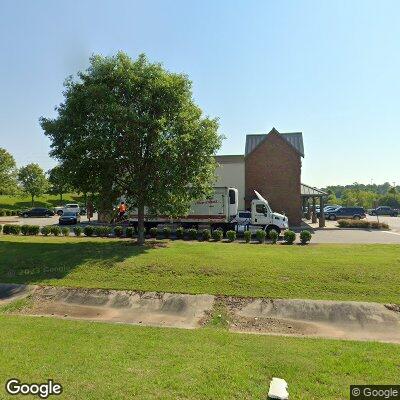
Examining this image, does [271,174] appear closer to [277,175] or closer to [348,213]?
[277,175]

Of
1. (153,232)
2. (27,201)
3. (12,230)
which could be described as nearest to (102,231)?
(153,232)

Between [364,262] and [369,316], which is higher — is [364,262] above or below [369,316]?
above

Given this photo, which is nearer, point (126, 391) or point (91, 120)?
point (126, 391)

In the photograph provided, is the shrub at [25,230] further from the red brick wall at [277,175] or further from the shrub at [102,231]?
the red brick wall at [277,175]

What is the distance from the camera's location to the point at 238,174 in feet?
127

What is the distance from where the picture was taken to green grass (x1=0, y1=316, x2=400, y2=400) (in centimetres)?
561

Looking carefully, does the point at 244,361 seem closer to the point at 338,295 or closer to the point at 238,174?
the point at 338,295

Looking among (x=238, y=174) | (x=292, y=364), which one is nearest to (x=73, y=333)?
(x=292, y=364)

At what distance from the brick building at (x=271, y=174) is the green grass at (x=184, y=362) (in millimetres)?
30561

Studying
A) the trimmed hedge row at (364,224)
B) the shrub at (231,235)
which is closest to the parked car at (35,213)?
the shrub at (231,235)

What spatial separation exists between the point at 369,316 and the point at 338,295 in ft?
4.39

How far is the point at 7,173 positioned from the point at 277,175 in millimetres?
40577

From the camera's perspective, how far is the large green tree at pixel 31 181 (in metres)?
66.7

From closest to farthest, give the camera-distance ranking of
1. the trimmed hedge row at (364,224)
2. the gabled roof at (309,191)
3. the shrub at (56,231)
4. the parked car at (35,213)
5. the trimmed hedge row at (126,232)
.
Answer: the trimmed hedge row at (126,232)
the shrub at (56,231)
the trimmed hedge row at (364,224)
the gabled roof at (309,191)
the parked car at (35,213)
